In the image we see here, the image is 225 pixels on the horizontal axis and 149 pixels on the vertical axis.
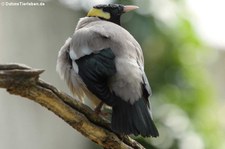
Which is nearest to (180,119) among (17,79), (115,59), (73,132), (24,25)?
(73,132)

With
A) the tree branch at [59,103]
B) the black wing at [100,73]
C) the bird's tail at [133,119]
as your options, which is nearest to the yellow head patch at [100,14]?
the black wing at [100,73]

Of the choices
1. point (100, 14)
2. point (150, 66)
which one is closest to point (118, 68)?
point (100, 14)

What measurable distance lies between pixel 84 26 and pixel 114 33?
386 millimetres

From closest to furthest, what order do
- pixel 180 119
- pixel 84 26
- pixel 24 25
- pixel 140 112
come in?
pixel 140 112 → pixel 84 26 → pixel 180 119 → pixel 24 25

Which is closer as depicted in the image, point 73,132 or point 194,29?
point 194,29

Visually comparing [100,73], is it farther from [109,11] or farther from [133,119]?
[109,11]

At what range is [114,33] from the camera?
163 inches

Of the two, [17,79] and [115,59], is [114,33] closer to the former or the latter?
[115,59]

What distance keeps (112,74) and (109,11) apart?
982mm

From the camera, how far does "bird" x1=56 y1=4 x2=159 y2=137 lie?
371 cm

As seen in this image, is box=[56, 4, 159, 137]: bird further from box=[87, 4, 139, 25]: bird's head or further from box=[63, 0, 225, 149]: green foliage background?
box=[63, 0, 225, 149]: green foliage background

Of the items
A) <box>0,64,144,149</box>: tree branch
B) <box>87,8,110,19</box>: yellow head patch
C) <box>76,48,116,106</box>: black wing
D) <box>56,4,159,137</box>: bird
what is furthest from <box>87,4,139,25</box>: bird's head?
<box>0,64,144,149</box>: tree branch

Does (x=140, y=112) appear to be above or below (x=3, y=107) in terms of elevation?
above

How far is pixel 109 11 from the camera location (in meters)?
4.71
